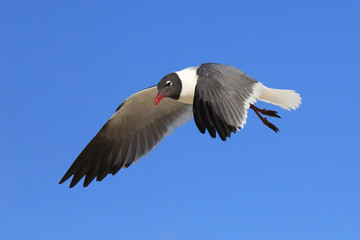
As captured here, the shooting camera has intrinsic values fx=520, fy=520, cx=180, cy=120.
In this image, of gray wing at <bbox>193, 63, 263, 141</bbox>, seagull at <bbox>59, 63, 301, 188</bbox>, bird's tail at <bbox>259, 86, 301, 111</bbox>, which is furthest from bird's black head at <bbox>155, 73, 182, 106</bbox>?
bird's tail at <bbox>259, 86, 301, 111</bbox>

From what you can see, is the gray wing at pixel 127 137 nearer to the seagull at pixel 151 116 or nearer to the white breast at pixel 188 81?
the seagull at pixel 151 116

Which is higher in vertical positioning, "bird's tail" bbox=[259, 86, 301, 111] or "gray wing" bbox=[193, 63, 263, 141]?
"bird's tail" bbox=[259, 86, 301, 111]

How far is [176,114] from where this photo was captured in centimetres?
720

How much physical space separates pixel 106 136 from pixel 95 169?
0.48m

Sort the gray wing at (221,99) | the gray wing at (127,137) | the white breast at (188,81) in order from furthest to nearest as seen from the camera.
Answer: the gray wing at (127,137) < the white breast at (188,81) < the gray wing at (221,99)

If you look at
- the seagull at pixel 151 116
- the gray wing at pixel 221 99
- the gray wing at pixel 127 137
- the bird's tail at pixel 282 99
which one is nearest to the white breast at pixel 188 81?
the seagull at pixel 151 116

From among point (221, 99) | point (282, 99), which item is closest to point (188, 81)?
point (221, 99)

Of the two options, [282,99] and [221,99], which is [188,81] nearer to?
[221,99]

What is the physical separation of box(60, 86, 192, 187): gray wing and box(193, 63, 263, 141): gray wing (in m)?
1.86

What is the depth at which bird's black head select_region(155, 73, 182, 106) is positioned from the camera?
5820 millimetres

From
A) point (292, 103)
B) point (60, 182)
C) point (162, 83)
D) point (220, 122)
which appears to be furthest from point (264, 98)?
point (60, 182)

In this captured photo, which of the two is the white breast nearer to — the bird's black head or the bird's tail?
the bird's black head

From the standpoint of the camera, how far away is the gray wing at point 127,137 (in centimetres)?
711

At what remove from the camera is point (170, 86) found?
586cm
